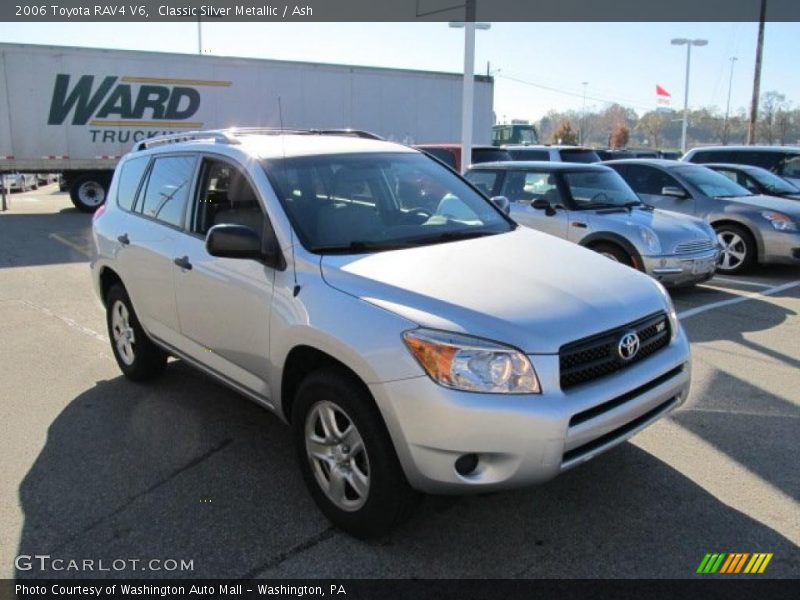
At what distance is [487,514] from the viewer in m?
3.20

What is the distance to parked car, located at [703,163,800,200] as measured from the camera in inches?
426

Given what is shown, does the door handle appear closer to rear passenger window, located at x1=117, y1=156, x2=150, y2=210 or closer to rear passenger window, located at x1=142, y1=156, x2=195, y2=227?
rear passenger window, located at x1=142, y1=156, x2=195, y2=227

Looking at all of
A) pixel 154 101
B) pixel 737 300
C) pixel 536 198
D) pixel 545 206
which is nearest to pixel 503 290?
pixel 545 206

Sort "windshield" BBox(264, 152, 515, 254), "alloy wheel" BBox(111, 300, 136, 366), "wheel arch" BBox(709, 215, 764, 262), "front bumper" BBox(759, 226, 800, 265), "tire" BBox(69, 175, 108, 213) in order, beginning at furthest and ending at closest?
1. "tire" BBox(69, 175, 108, 213)
2. "wheel arch" BBox(709, 215, 764, 262)
3. "front bumper" BBox(759, 226, 800, 265)
4. "alloy wheel" BBox(111, 300, 136, 366)
5. "windshield" BBox(264, 152, 515, 254)

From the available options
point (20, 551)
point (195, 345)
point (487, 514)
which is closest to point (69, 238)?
point (195, 345)

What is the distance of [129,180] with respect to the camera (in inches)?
203

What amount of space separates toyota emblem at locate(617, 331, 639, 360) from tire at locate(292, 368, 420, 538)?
1096 mm

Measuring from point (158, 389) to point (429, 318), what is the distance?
3.06m

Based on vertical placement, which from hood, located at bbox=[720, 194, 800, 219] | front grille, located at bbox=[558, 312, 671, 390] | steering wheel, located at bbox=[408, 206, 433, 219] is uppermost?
steering wheel, located at bbox=[408, 206, 433, 219]

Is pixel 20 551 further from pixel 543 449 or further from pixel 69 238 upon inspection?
pixel 69 238

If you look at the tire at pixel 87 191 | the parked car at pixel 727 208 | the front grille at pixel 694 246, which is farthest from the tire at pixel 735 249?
the tire at pixel 87 191

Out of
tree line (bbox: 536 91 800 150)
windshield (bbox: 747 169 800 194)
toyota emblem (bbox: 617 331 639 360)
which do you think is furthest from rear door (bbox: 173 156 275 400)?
tree line (bbox: 536 91 800 150)

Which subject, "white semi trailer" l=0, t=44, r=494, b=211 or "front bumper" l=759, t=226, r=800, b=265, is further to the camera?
"white semi trailer" l=0, t=44, r=494, b=211

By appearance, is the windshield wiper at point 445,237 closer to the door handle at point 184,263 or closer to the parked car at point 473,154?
the door handle at point 184,263
